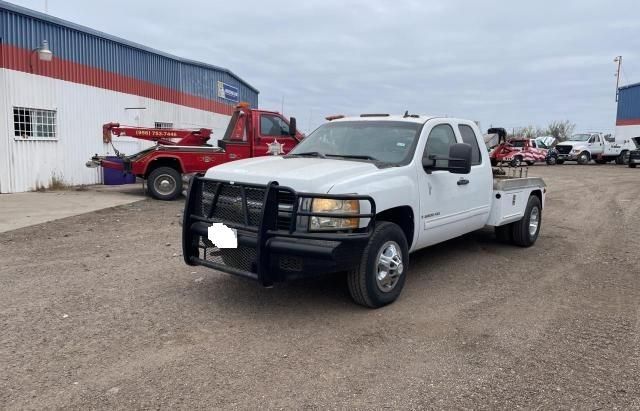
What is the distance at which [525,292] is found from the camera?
17.8ft

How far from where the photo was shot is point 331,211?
4.26 m

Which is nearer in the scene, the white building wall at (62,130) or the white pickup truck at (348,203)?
the white pickup truck at (348,203)

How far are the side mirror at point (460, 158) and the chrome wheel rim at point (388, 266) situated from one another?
1012mm

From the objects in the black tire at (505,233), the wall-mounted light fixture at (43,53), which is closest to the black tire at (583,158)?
the black tire at (505,233)

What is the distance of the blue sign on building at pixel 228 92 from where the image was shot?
26.8 metres

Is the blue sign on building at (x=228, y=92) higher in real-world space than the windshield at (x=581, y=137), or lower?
higher

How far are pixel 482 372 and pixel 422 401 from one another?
0.63 meters

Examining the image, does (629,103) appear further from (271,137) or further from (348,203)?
(348,203)

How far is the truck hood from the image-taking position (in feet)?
14.2

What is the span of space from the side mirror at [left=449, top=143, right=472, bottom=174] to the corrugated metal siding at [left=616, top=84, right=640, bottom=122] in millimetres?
39570

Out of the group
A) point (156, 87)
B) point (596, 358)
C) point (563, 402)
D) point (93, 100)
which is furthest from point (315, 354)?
point (156, 87)

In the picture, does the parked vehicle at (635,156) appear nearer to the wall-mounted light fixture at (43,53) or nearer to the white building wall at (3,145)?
the wall-mounted light fixture at (43,53)

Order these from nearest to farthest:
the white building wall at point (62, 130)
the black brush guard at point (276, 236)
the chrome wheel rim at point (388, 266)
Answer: the black brush guard at point (276, 236) → the chrome wheel rim at point (388, 266) → the white building wall at point (62, 130)

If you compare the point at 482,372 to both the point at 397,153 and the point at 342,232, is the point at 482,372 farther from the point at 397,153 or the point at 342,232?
the point at 397,153
